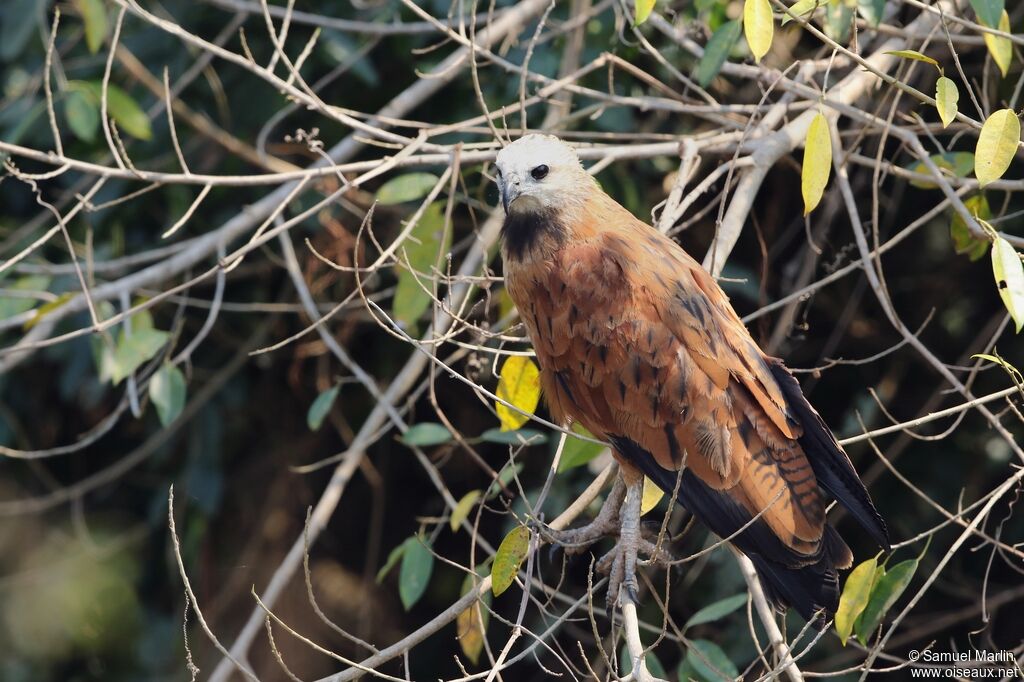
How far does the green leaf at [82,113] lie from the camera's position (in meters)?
3.23

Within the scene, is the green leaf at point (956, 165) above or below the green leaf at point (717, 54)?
below

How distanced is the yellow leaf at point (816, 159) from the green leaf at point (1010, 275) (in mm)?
348

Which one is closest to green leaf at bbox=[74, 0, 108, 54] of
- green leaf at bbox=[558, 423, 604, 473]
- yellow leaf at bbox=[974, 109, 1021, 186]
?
green leaf at bbox=[558, 423, 604, 473]

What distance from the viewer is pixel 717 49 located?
264cm

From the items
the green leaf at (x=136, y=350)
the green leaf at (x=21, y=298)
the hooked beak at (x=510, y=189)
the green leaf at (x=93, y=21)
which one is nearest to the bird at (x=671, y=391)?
the hooked beak at (x=510, y=189)

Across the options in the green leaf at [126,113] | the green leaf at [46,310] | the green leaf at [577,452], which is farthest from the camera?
A: the green leaf at [126,113]

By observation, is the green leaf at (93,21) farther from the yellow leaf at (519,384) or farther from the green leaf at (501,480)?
the green leaf at (501,480)

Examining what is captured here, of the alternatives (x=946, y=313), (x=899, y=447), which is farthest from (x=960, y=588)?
(x=946, y=313)

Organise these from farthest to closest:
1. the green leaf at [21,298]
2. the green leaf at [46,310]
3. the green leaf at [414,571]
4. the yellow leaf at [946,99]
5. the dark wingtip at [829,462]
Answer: the green leaf at [21,298]
the green leaf at [46,310]
the green leaf at [414,571]
the dark wingtip at [829,462]
the yellow leaf at [946,99]

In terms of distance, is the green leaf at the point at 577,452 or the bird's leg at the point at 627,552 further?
the green leaf at the point at 577,452

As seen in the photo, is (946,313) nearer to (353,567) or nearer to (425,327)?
(425,327)

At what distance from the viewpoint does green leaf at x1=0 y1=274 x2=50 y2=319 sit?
309 centimetres

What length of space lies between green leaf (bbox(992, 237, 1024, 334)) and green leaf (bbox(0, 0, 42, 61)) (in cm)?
306

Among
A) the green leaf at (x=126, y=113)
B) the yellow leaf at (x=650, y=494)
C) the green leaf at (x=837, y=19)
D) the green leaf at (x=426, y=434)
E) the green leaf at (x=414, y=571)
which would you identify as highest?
the green leaf at (x=837, y=19)
